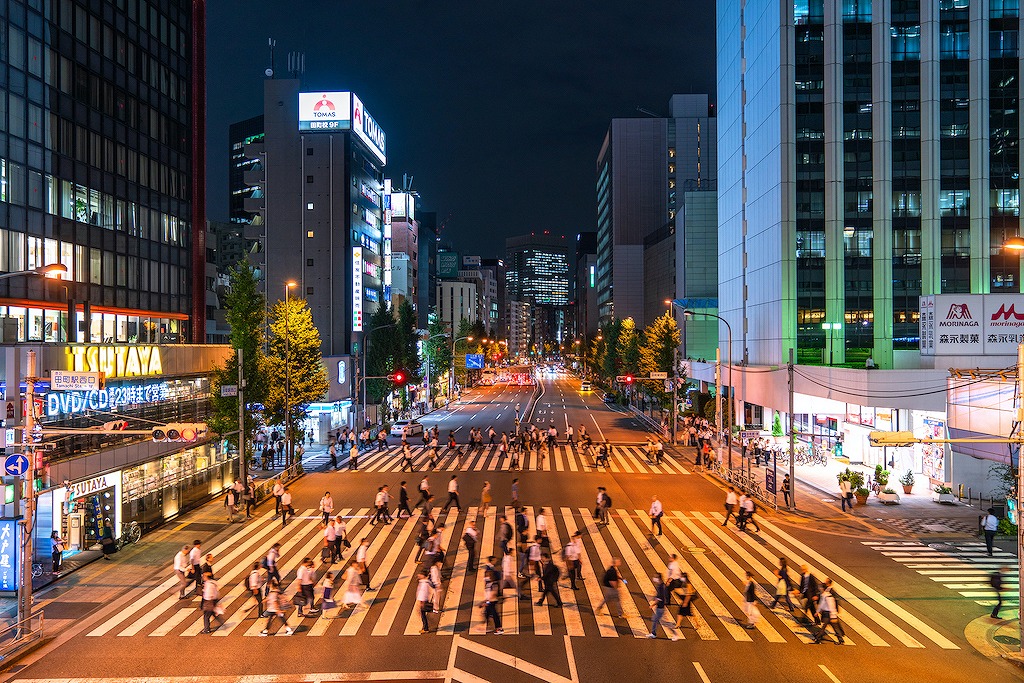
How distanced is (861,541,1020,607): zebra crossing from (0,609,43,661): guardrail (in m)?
23.3

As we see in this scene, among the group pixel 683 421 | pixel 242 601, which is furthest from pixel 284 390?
pixel 683 421

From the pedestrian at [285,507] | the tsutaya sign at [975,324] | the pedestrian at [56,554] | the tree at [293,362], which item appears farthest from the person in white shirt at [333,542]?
the tsutaya sign at [975,324]

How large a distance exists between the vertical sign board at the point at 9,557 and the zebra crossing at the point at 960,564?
25794 mm

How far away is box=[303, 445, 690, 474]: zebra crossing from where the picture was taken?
40.8 metres

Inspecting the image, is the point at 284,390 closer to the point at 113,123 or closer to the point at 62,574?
the point at 62,574

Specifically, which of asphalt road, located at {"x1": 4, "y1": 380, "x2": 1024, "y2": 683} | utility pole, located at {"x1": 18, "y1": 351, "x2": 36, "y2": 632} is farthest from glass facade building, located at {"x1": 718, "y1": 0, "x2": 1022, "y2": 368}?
utility pole, located at {"x1": 18, "y1": 351, "x2": 36, "y2": 632}

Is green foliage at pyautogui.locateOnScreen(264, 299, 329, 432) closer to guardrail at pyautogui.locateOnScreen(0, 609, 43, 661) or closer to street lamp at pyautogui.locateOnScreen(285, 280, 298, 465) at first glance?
street lamp at pyautogui.locateOnScreen(285, 280, 298, 465)

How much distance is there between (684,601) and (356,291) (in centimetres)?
5834

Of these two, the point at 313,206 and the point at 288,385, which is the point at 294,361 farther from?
the point at 313,206

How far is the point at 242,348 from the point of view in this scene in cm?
3222

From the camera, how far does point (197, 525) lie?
27.5 meters

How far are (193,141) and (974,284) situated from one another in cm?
6133

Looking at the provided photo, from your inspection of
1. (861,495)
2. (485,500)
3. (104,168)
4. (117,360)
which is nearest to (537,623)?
(485,500)

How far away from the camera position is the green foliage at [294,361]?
39000mm
